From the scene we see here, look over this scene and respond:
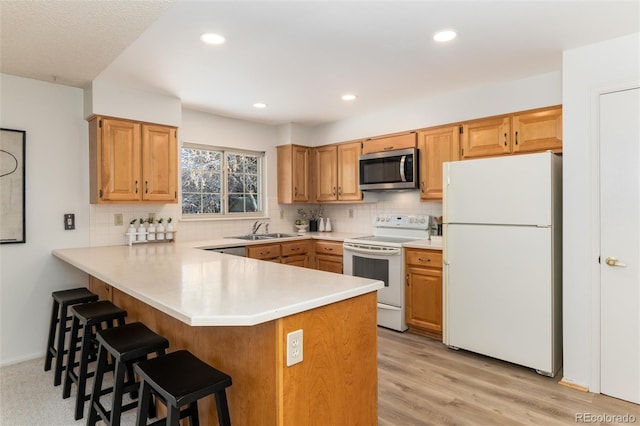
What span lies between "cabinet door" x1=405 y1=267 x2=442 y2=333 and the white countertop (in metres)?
1.79

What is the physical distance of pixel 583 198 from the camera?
8.41 feet

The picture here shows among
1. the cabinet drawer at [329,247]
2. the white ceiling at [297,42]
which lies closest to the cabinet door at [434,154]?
the white ceiling at [297,42]

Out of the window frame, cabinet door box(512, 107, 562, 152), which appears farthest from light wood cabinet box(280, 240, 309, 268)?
cabinet door box(512, 107, 562, 152)

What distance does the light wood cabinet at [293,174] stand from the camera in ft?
16.2

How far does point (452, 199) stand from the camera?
3207mm

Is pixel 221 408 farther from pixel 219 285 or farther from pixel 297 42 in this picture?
pixel 297 42

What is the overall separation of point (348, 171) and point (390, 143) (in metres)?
0.70

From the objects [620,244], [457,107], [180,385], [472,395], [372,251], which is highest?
[457,107]

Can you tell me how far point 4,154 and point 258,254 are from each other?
2351mm

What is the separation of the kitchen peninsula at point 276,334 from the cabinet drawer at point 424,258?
5.90ft

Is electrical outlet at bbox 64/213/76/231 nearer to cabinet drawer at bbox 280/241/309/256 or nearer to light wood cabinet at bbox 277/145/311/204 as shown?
cabinet drawer at bbox 280/241/309/256

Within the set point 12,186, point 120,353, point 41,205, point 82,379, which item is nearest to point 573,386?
point 120,353

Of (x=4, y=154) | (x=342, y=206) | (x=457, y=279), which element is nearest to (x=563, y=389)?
(x=457, y=279)

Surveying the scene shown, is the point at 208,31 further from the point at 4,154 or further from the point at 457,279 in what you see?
the point at 457,279
